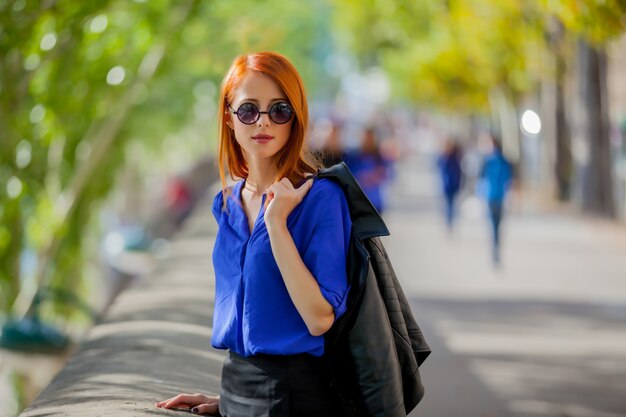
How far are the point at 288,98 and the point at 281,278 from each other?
20.6 inches

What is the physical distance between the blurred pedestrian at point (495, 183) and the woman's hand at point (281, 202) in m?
13.8

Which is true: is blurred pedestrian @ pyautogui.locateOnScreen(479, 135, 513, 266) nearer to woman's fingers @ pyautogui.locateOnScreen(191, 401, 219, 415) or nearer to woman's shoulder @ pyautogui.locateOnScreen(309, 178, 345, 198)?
woman's fingers @ pyautogui.locateOnScreen(191, 401, 219, 415)

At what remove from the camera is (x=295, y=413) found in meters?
3.37

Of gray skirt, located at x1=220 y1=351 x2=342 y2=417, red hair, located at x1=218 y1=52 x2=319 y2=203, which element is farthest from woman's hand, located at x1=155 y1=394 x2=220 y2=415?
red hair, located at x1=218 y1=52 x2=319 y2=203

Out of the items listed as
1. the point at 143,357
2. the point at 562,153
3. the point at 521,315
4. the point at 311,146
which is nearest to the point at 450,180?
the point at 562,153

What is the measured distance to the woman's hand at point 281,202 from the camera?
130 inches

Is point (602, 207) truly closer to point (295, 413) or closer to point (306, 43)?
point (295, 413)

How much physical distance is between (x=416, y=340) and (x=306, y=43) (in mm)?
53416

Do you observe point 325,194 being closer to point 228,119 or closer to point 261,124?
point 261,124

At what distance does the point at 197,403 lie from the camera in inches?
155

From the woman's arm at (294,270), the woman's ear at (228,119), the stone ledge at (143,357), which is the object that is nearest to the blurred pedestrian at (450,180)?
the stone ledge at (143,357)

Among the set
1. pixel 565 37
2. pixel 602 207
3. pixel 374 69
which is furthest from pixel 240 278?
pixel 374 69

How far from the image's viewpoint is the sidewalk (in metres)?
8.88

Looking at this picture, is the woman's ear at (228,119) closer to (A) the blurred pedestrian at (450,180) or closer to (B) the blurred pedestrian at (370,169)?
(B) the blurred pedestrian at (370,169)
